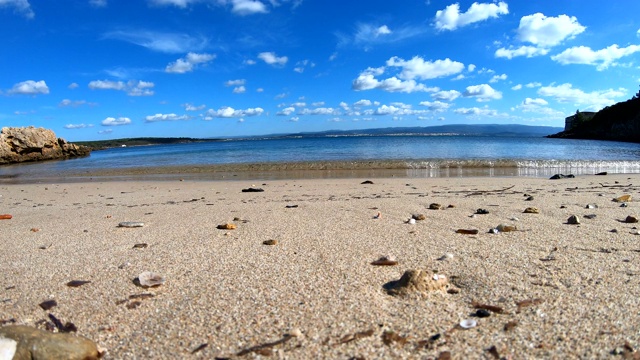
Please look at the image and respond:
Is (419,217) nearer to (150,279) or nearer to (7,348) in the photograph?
(150,279)

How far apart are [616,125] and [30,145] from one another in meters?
74.5

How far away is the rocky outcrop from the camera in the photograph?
113 ft

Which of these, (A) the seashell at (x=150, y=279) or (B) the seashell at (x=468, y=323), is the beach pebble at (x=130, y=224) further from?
(B) the seashell at (x=468, y=323)

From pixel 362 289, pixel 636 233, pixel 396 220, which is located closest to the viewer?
pixel 362 289

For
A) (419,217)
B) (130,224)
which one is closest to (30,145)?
(130,224)

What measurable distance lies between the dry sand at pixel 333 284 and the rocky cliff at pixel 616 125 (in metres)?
59.8

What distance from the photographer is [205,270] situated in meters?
3.17

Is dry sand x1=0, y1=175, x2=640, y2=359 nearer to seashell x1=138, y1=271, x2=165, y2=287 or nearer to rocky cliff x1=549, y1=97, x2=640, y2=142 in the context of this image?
seashell x1=138, y1=271, x2=165, y2=287

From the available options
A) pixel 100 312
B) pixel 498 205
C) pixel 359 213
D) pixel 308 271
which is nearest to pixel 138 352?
pixel 100 312

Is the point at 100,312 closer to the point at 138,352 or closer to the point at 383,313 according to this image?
the point at 138,352

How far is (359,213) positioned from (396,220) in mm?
793

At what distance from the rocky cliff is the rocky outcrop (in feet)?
228

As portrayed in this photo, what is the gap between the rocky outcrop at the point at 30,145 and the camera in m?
34.5

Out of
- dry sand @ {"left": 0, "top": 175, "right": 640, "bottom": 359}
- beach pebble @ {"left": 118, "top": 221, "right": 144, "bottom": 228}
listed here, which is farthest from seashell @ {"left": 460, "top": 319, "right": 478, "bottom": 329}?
beach pebble @ {"left": 118, "top": 221, "right": 144, "bottom": 228}
